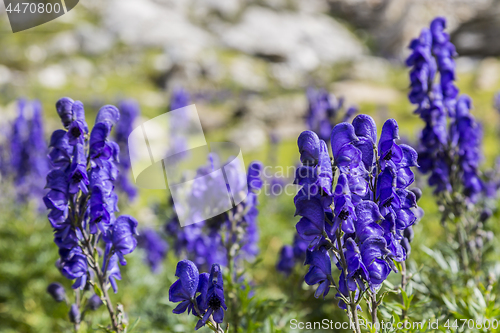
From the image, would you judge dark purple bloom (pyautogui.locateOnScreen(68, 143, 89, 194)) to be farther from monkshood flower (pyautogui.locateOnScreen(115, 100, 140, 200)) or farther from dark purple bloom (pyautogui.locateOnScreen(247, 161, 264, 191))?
monkshood flower (pyautogui.locateOnScreen(115, 100, 140, 200))

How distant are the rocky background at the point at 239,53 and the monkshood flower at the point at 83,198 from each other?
14888 millimetres

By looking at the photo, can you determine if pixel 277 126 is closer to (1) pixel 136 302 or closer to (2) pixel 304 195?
(1) pixel 136 302

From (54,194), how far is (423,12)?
50501 mm

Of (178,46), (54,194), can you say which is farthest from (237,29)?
(54,194)

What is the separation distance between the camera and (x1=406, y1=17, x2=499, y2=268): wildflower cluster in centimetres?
286

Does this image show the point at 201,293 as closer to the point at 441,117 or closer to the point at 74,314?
the point at 74,314

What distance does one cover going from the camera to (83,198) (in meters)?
2.04

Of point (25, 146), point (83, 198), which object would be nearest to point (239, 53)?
point (25, 146)

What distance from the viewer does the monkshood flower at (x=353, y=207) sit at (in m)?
1.52

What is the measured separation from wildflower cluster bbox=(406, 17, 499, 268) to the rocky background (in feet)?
45.6

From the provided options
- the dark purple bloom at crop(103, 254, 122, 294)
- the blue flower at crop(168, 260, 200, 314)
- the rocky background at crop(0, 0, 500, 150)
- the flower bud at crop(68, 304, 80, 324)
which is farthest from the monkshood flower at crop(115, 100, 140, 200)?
the rocky background at crop(0, 0, 500, 150)

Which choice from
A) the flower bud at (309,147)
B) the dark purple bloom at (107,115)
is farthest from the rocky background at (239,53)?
the flower bud at (309,147)

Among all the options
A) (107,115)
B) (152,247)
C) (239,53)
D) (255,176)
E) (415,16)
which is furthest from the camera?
(239,53)

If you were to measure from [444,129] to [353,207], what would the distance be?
176 centimetres
